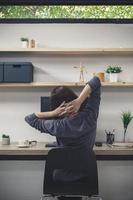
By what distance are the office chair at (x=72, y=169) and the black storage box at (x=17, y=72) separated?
169cm

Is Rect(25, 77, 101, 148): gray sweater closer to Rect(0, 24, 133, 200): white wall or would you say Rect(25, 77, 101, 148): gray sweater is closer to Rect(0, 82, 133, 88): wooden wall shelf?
Rect(0, 82, 133, 88): wooden wall shelf

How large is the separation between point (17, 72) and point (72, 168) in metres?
1.79

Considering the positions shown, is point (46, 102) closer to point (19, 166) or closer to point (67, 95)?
point (19, 166)

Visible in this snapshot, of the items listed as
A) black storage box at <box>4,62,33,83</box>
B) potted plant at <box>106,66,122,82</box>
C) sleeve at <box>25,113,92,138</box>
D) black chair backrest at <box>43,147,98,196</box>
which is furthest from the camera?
potted plant at <box>106,66,122,82</box>

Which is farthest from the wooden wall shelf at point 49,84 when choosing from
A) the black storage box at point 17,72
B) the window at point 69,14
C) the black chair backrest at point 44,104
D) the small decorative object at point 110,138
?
the window at point 69,14

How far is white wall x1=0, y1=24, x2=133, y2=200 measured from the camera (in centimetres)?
422

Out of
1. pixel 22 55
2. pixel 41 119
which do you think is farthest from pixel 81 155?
pixel 22 55

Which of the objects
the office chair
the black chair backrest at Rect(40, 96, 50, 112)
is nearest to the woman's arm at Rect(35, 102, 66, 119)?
the office chair

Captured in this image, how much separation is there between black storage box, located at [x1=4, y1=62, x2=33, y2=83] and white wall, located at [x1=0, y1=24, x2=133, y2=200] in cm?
29

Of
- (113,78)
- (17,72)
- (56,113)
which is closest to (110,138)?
(113,78)

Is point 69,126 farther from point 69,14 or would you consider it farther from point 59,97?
point 69,14

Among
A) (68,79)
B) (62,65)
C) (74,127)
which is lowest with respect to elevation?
(74,127)

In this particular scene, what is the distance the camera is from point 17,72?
12.9ft

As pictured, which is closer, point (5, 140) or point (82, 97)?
point (82, 97)
